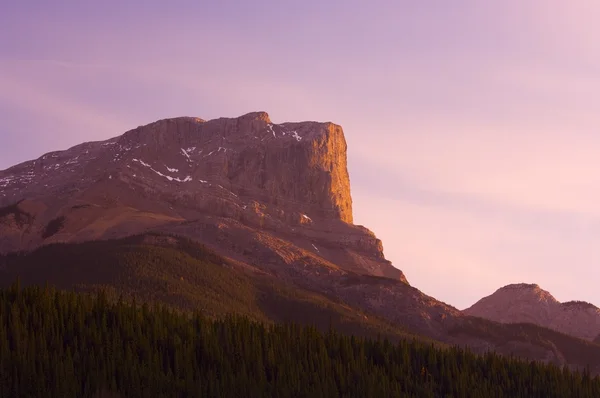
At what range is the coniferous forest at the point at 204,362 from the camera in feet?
250

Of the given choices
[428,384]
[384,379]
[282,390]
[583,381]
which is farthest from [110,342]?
[583,381]

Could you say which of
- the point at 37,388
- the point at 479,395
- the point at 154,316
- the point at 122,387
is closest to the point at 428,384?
the point at 479,395

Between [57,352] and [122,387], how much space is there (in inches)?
408

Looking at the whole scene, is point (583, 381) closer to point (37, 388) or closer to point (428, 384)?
point (428, 384)

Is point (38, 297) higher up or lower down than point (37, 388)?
higher up

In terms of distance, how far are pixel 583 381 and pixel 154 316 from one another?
66.8 meters

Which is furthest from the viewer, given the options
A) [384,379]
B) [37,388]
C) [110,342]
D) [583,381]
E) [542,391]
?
[583,381]

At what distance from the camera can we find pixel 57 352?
269ft

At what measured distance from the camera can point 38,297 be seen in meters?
97.8

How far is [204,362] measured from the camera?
9312 cm

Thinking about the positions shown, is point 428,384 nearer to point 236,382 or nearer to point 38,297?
point 236,382

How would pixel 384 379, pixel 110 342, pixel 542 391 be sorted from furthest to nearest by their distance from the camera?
pixel 542 391
pixel 384 379
pixel 110 342

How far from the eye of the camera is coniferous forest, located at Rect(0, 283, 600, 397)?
76.1 metres

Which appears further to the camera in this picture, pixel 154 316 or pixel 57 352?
pixel 154 316
